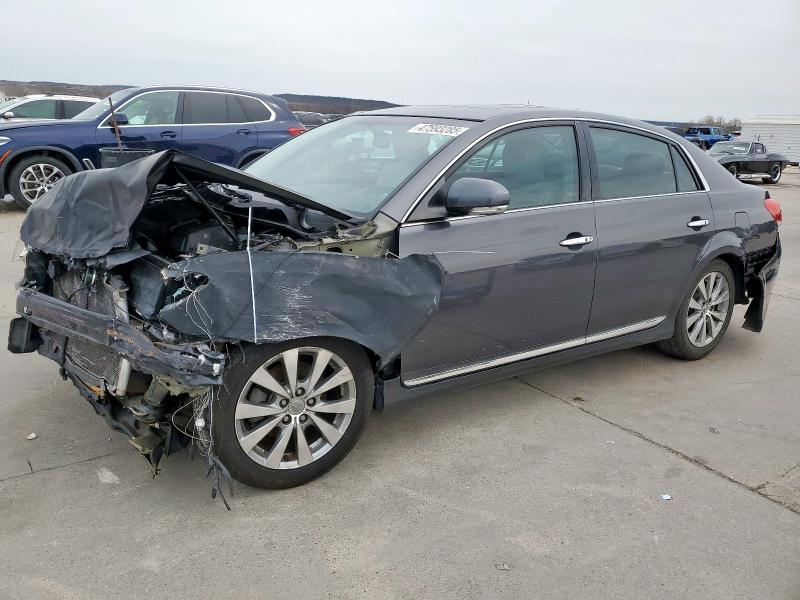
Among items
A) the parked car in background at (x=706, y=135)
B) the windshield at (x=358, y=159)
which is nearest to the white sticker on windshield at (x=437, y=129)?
the windshield at (x=358, y=159)

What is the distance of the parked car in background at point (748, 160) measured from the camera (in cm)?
2491

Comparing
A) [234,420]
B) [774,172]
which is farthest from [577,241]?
[774,172]

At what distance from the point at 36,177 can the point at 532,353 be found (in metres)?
8.73

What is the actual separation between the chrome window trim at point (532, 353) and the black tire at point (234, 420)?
0.28 metres

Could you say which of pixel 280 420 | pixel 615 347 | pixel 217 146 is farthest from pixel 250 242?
pixel 217 146

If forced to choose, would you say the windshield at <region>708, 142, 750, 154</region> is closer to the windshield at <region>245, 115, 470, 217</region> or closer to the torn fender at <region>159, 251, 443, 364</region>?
the windshield at <region>245, 115, 470, 217</region>

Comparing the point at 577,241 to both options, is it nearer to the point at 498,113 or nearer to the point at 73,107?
the point at 498,113

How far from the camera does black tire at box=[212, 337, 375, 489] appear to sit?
9.27 ft

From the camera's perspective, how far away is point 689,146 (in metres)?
4.81

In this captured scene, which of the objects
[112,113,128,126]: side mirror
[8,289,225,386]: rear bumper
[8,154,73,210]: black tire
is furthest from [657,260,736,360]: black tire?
[8,154,73,210]: black tire

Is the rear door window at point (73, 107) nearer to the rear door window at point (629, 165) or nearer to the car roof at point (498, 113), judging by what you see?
the car roof at point (498, 113)

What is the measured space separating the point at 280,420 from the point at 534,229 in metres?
1.65

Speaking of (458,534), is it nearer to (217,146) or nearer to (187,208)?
(187,208)

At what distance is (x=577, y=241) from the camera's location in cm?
386
